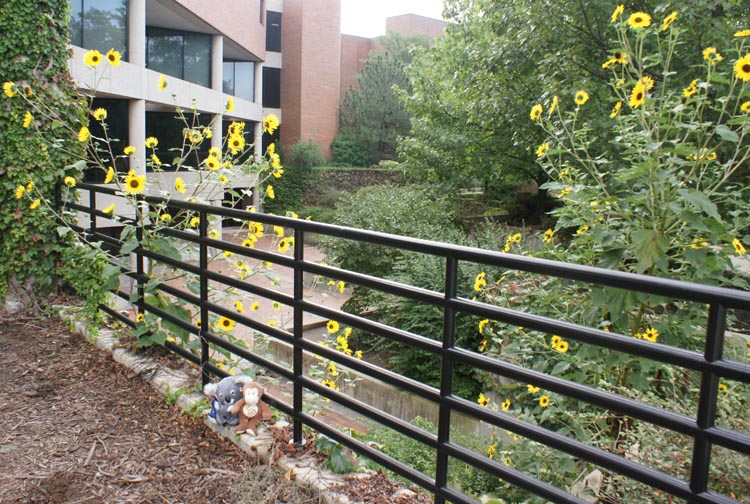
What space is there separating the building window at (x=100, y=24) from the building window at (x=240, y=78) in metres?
12.0

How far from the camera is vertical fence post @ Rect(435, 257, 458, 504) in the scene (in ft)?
7.15

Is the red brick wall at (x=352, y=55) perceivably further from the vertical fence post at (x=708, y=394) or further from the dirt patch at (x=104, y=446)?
the vertical fence post at (x=708, y=394)

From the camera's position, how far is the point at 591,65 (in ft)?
32.9

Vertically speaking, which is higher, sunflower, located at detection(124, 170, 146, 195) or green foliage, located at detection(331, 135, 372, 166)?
green foliage, located at detection(331, 135, 372, 166)

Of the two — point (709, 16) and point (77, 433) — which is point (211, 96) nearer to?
point (709, 16)

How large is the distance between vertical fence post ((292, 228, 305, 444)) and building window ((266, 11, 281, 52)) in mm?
30979

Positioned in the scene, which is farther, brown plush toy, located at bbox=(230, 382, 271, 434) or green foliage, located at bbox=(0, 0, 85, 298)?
green foliage, located at bbox=(0, 0, 85, 298)

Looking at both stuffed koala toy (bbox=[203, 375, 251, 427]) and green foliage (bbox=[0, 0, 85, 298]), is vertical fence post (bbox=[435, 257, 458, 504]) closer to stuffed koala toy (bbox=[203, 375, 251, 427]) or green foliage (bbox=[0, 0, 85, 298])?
stuffed koala toy (bbox=[203, 375, 251, 427])

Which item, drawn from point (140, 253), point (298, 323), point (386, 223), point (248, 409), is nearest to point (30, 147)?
point (140, 253)

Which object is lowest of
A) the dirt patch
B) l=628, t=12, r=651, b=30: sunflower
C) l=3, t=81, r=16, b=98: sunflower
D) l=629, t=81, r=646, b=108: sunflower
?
the dirt patch

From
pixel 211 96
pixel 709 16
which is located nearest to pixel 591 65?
pixel 709 16

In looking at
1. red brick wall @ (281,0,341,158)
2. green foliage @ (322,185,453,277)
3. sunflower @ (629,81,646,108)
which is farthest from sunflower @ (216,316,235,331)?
red brick wall @ (281,0,341,158)

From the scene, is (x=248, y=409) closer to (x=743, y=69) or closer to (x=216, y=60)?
(x=743, y=69)

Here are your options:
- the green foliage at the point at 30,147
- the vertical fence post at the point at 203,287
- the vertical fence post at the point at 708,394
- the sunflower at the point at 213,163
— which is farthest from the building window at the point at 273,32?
the vertical fence post at the point at 708,394
